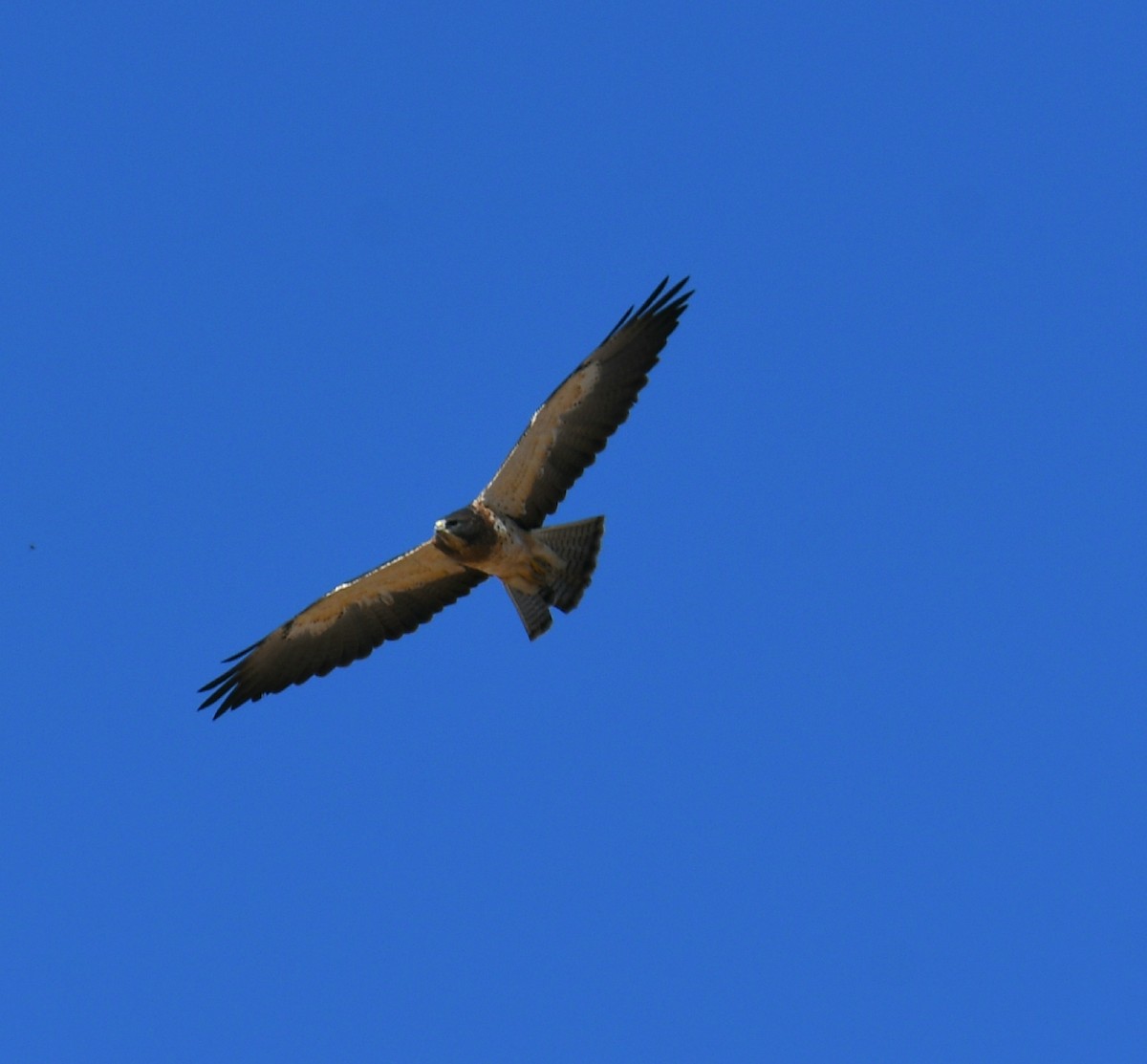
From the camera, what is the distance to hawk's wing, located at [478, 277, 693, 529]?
17.4m

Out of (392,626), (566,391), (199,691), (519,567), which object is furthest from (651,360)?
(199,691)

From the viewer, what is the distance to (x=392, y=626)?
18406 millimetres

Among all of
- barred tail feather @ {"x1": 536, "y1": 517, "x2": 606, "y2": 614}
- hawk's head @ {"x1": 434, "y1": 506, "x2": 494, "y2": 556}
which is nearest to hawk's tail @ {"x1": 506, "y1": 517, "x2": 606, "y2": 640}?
barred tail feather @ {"x1": 536, "y1": 517, "x2": 606, "y2": 614}

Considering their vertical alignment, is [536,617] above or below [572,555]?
below

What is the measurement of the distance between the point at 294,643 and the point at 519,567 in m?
2.72

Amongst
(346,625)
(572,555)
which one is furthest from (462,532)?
(346,625)

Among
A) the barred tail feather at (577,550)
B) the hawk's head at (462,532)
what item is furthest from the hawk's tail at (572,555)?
the hawk's head at (462,532)

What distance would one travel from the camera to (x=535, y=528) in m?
17.8

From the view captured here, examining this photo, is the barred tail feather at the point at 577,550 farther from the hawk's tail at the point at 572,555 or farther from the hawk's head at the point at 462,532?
the hawk's head at the point at 462,532

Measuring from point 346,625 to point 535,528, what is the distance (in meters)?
2.37

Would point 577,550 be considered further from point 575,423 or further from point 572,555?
point 575,423

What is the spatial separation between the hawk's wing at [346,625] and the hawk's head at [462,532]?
631mm

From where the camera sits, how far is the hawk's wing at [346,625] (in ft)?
59.7

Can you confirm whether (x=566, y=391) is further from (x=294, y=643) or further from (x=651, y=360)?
(x=294, y=643)
